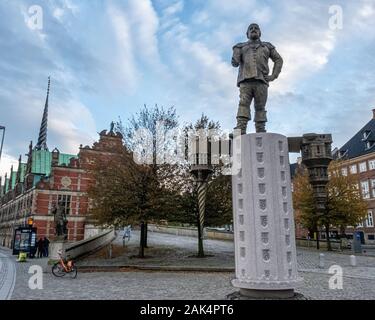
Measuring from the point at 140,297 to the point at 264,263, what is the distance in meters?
4.45

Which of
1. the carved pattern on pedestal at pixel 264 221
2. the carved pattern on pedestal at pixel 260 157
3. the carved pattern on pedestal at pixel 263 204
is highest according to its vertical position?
the carved pattern on pedestal at pixel 260 157

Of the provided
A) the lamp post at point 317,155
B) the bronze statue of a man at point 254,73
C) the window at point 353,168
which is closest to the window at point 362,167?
the window at point 353,168

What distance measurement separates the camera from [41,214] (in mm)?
41656

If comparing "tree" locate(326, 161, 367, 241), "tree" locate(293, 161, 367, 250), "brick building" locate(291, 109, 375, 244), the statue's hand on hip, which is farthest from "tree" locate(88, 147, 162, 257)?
"brick building" locate(291, 109, 375, 244)

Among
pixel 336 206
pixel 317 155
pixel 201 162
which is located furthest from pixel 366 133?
pixel 201 162

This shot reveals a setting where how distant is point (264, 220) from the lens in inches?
267

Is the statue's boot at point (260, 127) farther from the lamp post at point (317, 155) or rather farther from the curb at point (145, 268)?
the curb at point (145, 268)

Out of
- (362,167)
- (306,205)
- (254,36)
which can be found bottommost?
(306,205)

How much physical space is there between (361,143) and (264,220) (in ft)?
162

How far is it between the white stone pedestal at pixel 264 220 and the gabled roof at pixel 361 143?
43798 millimetres

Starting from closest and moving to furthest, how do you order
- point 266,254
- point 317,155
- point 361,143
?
point 266,254
point 317,155
point 361,143

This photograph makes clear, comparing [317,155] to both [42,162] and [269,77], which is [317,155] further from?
[42,162]

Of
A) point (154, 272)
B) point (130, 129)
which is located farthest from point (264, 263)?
point (130, 129)

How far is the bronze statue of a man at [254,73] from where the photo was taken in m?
7.84
